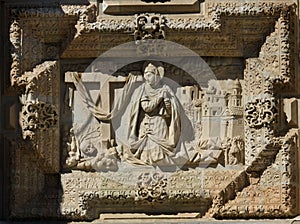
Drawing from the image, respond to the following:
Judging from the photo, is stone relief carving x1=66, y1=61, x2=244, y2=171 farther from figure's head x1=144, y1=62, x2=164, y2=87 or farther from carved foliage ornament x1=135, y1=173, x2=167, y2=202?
carved foliage ornament x1=135, y1=173, x2=167, y2=202

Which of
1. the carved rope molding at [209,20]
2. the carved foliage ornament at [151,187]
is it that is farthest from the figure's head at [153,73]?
the carved foliage ornament at [151,187]

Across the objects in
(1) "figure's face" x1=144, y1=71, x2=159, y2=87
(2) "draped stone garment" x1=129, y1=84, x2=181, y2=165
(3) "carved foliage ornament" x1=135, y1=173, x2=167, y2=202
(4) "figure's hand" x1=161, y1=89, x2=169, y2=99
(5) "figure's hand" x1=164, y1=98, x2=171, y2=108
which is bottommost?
(3) "carved foliage ornament" x1=135, y1=173, x2=167, y2=202

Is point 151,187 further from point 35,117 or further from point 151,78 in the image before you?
point 35,117

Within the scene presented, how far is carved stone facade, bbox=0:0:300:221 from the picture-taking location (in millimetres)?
10609

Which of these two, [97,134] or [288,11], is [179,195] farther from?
[288,11]

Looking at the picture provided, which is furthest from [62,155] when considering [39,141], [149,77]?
[149,77]

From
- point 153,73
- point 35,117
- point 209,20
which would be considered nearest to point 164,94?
point 153,73

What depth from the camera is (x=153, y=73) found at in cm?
1075

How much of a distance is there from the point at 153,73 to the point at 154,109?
0.29 metres

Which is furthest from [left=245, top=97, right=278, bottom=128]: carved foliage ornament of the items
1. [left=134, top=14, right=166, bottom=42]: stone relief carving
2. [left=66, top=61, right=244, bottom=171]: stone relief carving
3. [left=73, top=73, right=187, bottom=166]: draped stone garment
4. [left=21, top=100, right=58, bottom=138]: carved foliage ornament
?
[left=21, top=100, right=58, bottom=138]: carved foliage ornament

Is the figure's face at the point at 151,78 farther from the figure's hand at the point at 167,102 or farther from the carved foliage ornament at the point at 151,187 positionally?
the carved foliage ornament at the point at 151,187

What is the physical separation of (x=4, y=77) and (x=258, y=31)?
6.83 feet

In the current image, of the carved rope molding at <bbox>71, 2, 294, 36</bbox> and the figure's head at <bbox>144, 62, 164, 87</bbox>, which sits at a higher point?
the carved rope molding at <bbox>71, 2, 294, 36</bbox>

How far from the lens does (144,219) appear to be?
10.6 metres
